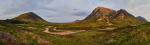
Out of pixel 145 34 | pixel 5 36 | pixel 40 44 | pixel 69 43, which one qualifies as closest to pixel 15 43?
pixel 5 36

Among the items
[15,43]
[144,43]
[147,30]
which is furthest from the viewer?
[147,30]

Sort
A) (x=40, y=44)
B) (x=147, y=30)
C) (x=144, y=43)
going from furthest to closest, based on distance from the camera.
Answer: (x=147, y=30) → (x=144, y=43) → (x=40, y=44)

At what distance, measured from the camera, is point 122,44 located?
41.9 m

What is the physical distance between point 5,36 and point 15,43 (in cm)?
103

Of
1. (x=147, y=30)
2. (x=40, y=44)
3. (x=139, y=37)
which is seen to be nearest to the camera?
(x=40, y=44)

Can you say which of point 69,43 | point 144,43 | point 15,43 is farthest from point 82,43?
point 15,43

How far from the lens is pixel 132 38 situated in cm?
4384

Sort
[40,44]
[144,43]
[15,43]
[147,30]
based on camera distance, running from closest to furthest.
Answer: [15,43], [40,44], [144,43], [147,30]

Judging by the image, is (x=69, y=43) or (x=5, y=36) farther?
(x=69, y=43)

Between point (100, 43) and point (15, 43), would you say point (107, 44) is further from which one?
point (15, 43)

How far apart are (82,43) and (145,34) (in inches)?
313

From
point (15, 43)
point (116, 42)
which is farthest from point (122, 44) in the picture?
point (15, 43)

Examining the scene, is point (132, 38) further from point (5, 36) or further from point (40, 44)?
point (5, 36)

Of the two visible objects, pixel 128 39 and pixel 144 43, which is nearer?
pixel 144 43
